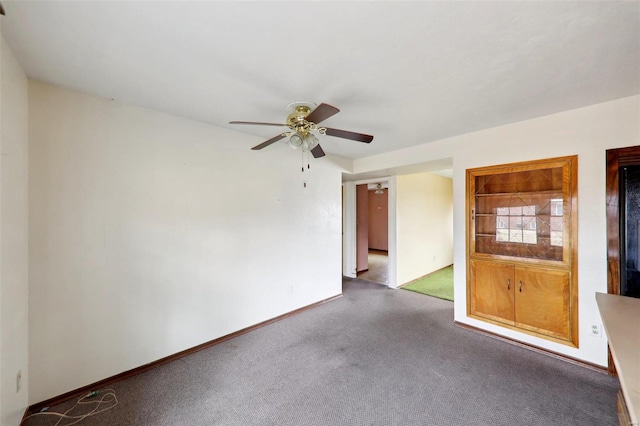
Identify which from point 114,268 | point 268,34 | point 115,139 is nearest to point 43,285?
point 114,268

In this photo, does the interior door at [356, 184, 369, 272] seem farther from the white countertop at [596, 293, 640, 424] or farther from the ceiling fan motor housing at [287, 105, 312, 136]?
the white countertop at [596, 293, 640, 424]

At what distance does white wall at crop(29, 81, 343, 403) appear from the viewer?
6.14 feet

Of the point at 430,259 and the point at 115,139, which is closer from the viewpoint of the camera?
the point at 115,139

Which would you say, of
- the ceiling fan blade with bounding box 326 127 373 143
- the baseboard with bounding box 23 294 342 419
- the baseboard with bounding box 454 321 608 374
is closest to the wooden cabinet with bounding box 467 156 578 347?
the baseboard with bounding box 454 321 608 374

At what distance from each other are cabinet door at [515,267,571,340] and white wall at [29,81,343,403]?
2863mm

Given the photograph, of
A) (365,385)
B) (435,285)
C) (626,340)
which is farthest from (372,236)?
(626,340)

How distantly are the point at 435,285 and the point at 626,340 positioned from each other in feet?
12.5

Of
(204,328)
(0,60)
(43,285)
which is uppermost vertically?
(0,60)

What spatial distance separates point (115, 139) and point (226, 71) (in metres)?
1.28

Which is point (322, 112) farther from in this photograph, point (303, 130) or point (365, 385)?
point (365, 385)

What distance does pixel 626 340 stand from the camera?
116 centimetres

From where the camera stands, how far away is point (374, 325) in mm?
3141

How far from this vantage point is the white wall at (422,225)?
15.6 ft

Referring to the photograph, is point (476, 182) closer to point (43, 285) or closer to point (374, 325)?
point (374, 325)
